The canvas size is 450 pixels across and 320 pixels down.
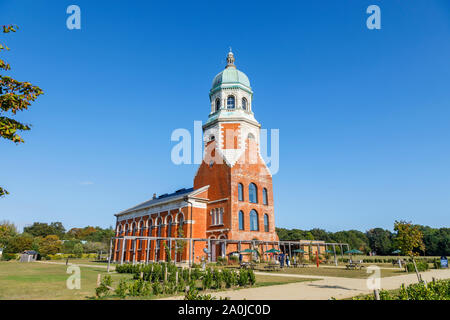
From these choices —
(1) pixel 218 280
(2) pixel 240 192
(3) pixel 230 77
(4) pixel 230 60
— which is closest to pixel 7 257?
(2) pixel 240 192

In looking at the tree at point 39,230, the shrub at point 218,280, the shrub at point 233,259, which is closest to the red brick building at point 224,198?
the shrub at point 233,259

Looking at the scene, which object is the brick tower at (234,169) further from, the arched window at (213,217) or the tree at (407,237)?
the tree at (407,237)

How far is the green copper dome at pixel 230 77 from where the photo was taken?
45.5 m

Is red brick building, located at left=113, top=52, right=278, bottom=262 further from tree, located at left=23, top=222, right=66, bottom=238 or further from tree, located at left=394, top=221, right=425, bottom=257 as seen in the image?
tree, located at left=23, top=222, right=66, bottom=238

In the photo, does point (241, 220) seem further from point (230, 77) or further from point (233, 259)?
point (230, 77)

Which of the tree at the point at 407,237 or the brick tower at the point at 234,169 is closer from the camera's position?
the tree at the point at 407,237

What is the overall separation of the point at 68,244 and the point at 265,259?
71.0 metres

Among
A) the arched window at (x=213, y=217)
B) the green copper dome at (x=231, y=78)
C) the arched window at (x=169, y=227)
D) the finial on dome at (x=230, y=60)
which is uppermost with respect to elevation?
the finial on dome at (x=230, y=60)

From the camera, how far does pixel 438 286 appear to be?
992 cm

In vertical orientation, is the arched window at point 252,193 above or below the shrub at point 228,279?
above

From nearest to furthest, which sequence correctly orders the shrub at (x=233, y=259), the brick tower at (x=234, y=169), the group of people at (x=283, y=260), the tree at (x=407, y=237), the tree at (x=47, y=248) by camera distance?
the tree at (x=407, y=237) → the group of people at (x=283, y=260) → the shrub at (x=233, y=259) → the brick tower at (x=234, y=169) → the tree at (x=47, y=248)

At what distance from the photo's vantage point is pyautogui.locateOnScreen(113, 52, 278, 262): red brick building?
37688mm

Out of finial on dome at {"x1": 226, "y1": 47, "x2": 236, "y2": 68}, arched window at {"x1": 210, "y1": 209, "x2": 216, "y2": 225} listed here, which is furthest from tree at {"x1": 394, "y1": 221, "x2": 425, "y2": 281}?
finial on dome at {"x1": 226, "y1": 47, "x2": 236, "y2": 68}
